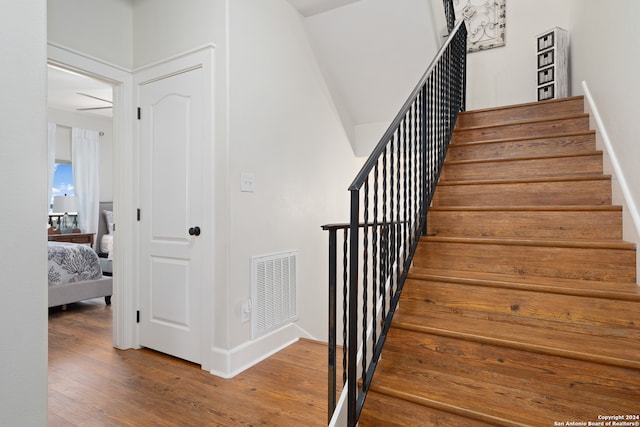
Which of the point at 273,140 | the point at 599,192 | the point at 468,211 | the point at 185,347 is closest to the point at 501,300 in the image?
the point at 468,211

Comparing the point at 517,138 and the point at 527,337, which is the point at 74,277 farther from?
the point at 517,138

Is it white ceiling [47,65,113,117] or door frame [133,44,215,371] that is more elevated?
white ceiling [47,65,113,117]

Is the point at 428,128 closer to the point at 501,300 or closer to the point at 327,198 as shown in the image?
the point at 501,300

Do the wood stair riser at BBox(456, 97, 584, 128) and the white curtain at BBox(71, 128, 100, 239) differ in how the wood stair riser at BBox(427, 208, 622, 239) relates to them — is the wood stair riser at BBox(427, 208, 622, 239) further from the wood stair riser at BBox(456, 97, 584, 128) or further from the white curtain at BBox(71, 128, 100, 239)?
the white curtain at BBox(71, 128, 100, 239)

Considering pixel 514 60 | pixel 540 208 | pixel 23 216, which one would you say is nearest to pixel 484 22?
pixel 514 60

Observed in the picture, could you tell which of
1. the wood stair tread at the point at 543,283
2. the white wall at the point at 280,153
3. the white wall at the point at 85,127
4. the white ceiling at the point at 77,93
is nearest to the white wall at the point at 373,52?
the white wall at the point at 280,153

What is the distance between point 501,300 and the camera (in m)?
1.81

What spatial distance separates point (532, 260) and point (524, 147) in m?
1.12

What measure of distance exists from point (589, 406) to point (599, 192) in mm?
1338

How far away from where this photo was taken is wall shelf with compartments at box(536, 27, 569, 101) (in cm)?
356

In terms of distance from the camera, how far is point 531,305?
5.70 ft

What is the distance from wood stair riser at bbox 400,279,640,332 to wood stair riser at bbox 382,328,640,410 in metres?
0.24

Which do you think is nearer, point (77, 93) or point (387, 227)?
point (387, 227)

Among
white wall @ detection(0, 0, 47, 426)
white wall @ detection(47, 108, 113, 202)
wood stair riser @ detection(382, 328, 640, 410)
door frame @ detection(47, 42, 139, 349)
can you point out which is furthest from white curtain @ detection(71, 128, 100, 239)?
wood stair riser @ detection(382, 328, 640, 410)
